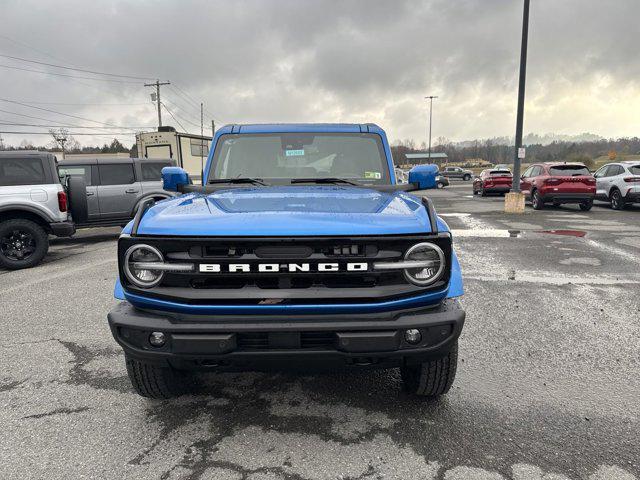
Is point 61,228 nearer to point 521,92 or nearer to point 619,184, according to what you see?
point 521,92

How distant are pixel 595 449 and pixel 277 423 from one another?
71.8 inches

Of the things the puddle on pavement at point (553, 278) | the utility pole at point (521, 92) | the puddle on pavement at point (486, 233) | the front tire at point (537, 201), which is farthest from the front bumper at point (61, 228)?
the front tire at point (537, 201)

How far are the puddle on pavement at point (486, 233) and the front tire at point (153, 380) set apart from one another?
8554 millimetres

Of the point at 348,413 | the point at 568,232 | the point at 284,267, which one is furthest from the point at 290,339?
the point at 568,232

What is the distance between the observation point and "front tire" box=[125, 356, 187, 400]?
2762 mm

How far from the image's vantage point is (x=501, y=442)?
255 cm

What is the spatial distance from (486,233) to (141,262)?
971cm

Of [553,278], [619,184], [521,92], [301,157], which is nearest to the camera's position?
[301,157]

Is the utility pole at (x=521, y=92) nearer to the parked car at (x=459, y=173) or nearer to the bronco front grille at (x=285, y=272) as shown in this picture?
the bronco front grille at (x=285, y=272)

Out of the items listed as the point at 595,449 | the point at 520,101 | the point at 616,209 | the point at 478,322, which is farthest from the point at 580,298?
the point at 616,209

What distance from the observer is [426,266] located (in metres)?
2.34

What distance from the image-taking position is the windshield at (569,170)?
14.9m

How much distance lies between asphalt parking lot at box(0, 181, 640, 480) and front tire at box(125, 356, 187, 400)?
127mm

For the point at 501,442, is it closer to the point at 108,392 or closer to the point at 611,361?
the point at 611,361
